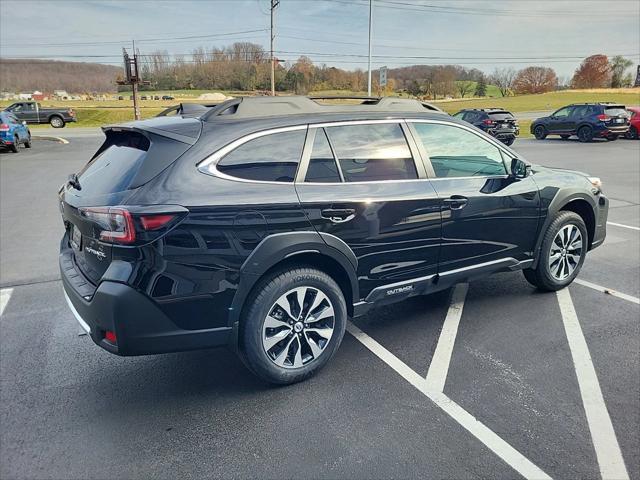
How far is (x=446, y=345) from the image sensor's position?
12.0 ft

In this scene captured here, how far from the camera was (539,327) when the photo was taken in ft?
13.0

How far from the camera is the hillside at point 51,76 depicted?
90.9m

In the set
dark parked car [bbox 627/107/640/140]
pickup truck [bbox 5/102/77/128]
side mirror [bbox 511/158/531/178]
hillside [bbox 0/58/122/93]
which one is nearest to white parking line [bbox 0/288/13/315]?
side mirror [bbox 511/158/531/178]

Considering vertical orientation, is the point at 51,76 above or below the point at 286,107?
above

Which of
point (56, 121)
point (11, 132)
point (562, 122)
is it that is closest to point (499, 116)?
point (562, 122)

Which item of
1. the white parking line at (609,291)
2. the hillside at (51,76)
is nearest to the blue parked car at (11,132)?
the white parking line at (609,291)

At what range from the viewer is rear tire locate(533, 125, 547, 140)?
24569 millimetres

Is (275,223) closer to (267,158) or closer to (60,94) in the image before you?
(267,158)

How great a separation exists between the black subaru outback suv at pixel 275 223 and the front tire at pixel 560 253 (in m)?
0.56

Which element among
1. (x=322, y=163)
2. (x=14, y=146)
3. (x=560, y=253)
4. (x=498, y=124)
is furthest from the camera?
(x=498, y=124)

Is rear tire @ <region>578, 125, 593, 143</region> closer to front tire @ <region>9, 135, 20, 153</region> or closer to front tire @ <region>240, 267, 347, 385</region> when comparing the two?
front tire @ <region>240, 267, 347, 385</region>

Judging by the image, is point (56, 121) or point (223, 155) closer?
point (223, 155)

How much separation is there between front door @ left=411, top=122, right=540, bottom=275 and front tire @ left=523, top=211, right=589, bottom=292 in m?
0.22

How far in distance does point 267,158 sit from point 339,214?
1.89 ft
